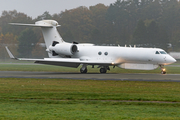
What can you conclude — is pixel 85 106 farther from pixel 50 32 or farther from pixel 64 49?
pixel 50 32

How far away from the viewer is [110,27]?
8244cm

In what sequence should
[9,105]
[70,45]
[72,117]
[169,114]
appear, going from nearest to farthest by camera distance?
[72,117], [169,114], [9,105], [70,45]

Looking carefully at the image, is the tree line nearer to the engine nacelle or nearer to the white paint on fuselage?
the engine nacelle

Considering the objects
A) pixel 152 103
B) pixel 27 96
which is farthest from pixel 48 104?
pixel 152 103

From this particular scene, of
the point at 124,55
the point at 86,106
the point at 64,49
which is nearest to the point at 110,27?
the point at 64,49

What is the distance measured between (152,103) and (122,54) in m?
18.7

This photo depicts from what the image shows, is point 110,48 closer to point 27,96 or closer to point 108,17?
point 27,96

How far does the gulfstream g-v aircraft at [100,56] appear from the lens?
30.0 m

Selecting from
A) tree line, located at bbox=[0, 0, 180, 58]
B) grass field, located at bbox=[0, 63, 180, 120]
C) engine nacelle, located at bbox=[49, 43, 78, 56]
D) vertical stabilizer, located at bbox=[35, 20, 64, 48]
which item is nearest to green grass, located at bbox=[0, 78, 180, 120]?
grass field, located at bbox=[0, 63, 180, 120]

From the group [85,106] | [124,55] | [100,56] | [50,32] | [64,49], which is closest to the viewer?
[85,106]

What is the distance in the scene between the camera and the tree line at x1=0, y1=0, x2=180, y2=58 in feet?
238

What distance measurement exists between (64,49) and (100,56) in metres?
3.84

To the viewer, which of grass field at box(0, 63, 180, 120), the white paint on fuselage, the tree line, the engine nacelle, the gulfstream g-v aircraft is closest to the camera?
grass field at box(0, 63, 180, 120)

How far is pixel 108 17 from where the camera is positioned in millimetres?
89562
